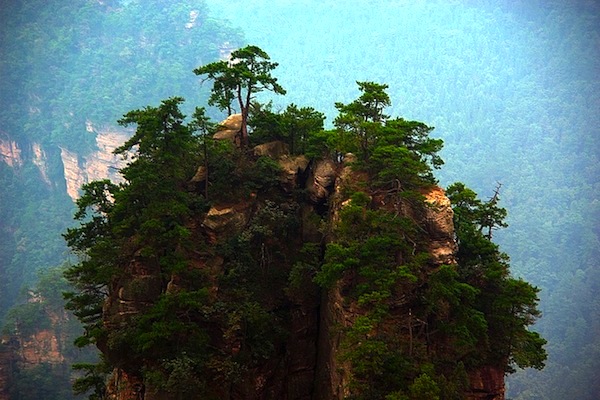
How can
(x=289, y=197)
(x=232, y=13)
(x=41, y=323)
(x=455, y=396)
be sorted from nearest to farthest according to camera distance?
(x=455, y=396) < (x=289, y=197) < (x=41, y=323) < (x=232, y=13)

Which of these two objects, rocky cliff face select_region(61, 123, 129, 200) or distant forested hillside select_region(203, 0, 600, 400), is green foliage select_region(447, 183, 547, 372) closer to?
distant forested hillside select_region(203, 0, 600, 400)

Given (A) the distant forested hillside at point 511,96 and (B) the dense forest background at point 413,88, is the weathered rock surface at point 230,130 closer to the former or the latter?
(A) the distant forested hillside at point 511,96

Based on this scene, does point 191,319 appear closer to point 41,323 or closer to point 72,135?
point 41,323

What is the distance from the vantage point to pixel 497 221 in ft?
58.2

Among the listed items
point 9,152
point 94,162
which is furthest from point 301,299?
point 9,152

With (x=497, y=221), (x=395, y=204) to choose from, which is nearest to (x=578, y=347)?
(x=497, y=221)

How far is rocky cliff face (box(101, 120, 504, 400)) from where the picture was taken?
1557 cm

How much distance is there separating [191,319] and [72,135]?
5266 centimetres

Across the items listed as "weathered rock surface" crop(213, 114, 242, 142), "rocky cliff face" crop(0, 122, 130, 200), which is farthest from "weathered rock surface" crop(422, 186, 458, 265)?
"rocky cliff face" crop(0, 122, 130, 200)

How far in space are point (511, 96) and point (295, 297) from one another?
89154mm

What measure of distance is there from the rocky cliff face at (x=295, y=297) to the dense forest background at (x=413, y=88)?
39943 mm

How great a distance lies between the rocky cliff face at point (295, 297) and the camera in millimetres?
15570

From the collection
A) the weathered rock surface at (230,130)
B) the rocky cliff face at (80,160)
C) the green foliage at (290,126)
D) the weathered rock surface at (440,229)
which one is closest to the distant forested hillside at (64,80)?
the rocky cliff face at (80,160)

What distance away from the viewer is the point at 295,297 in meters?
17.6
